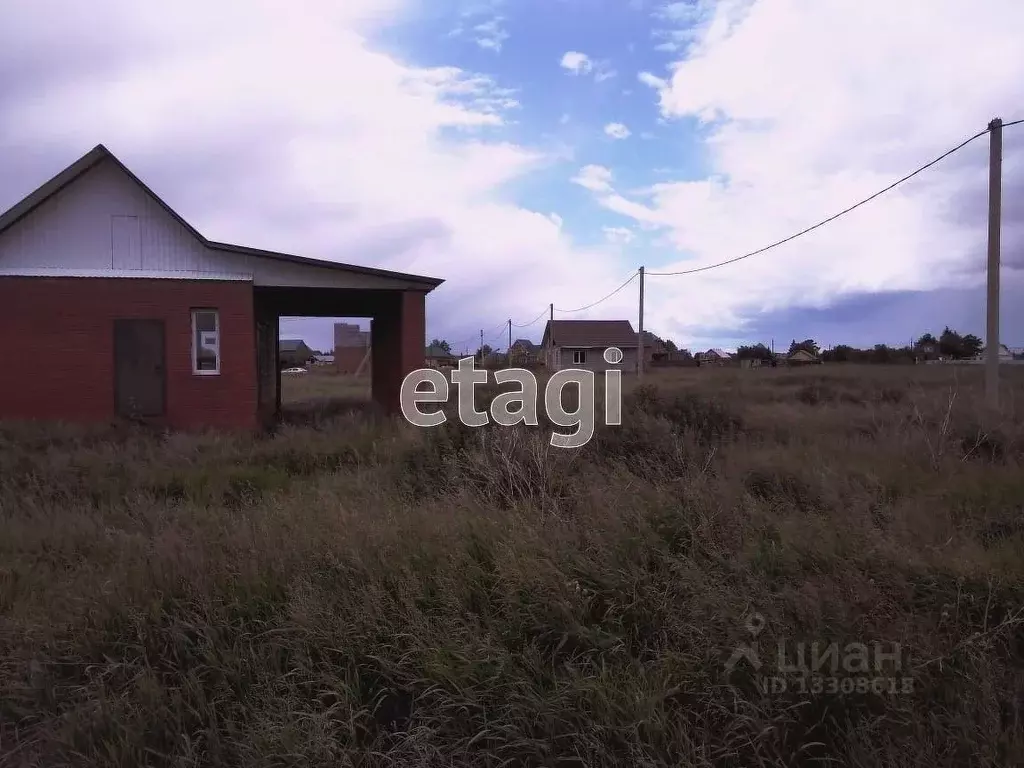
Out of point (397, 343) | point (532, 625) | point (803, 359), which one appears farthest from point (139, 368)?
point (803, 359)

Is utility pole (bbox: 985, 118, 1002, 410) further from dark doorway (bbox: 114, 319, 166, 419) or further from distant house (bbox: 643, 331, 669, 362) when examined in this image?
distant house (bbox: 643, 331, 669, 362)

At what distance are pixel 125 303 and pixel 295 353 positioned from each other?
62.3m

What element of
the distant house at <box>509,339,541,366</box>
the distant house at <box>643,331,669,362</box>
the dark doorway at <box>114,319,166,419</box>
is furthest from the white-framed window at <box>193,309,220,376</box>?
the distant house at <box>643,331,669,362</box>

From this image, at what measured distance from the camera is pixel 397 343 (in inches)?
553

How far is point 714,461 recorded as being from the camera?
589 cm

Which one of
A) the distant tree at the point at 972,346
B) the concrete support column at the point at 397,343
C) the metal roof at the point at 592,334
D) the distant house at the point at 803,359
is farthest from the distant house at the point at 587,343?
the concrete support column at the point at 397,343

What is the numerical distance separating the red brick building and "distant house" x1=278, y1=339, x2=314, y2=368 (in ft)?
169

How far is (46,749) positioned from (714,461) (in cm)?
514

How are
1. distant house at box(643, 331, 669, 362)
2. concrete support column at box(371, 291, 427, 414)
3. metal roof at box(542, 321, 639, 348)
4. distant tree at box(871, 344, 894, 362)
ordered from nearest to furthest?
1. concrete support column at box(371, 291, 427, 414)
2. distant tree at box(871, 344, 894, 362)
3. metal roof at box(542, 321, 639, 348)
4. distant house at box(643, 331, 669, 362)

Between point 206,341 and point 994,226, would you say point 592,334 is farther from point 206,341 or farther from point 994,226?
point 994,226

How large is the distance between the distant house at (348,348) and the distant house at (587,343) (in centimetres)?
1468

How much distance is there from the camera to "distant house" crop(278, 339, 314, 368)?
65.4 meters

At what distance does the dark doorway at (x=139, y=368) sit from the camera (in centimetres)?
1169

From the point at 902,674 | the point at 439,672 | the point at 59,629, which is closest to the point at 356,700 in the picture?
the point at 439,672
